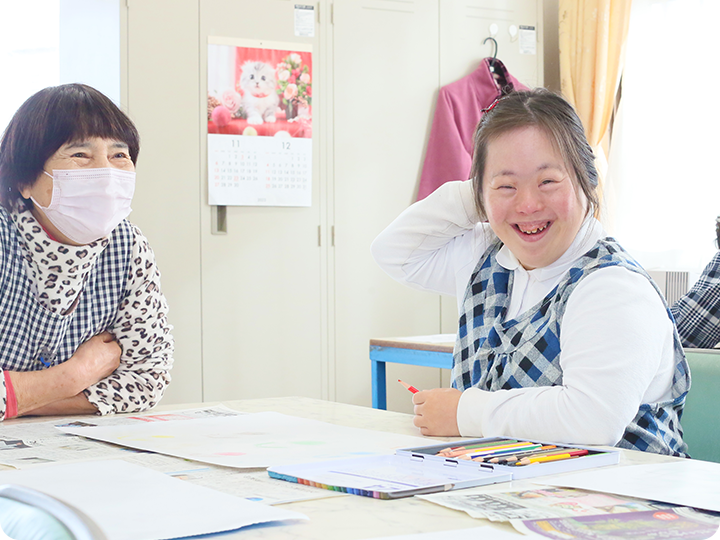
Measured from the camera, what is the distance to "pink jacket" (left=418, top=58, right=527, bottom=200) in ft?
11.0

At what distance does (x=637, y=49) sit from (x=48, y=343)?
3100mm

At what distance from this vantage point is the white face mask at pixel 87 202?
4.36 ft

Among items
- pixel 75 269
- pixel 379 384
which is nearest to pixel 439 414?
pixel 75 269

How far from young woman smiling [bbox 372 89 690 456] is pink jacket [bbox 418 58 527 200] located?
192 centimetres

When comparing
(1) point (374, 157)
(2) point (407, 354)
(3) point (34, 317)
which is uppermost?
(1) point (374, 157)

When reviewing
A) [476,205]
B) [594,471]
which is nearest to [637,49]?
[476,205]

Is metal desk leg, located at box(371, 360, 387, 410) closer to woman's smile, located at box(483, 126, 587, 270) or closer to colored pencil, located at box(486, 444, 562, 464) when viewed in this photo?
woman's smile, located at box(483, 126, 587, 270)

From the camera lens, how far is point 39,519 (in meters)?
0.56

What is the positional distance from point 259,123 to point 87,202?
1840 millimetres

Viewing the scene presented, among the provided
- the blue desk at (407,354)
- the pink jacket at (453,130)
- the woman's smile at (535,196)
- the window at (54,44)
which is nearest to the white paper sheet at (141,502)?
the woman's smile at (535,196)

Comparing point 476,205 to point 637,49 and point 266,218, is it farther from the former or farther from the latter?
point 637,49

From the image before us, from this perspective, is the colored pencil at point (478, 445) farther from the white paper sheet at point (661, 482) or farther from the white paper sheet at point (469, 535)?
the white paper sheet at point (469, 535)

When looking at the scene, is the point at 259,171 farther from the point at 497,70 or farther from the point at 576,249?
the point at 576,249

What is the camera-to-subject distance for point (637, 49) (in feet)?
11.7
